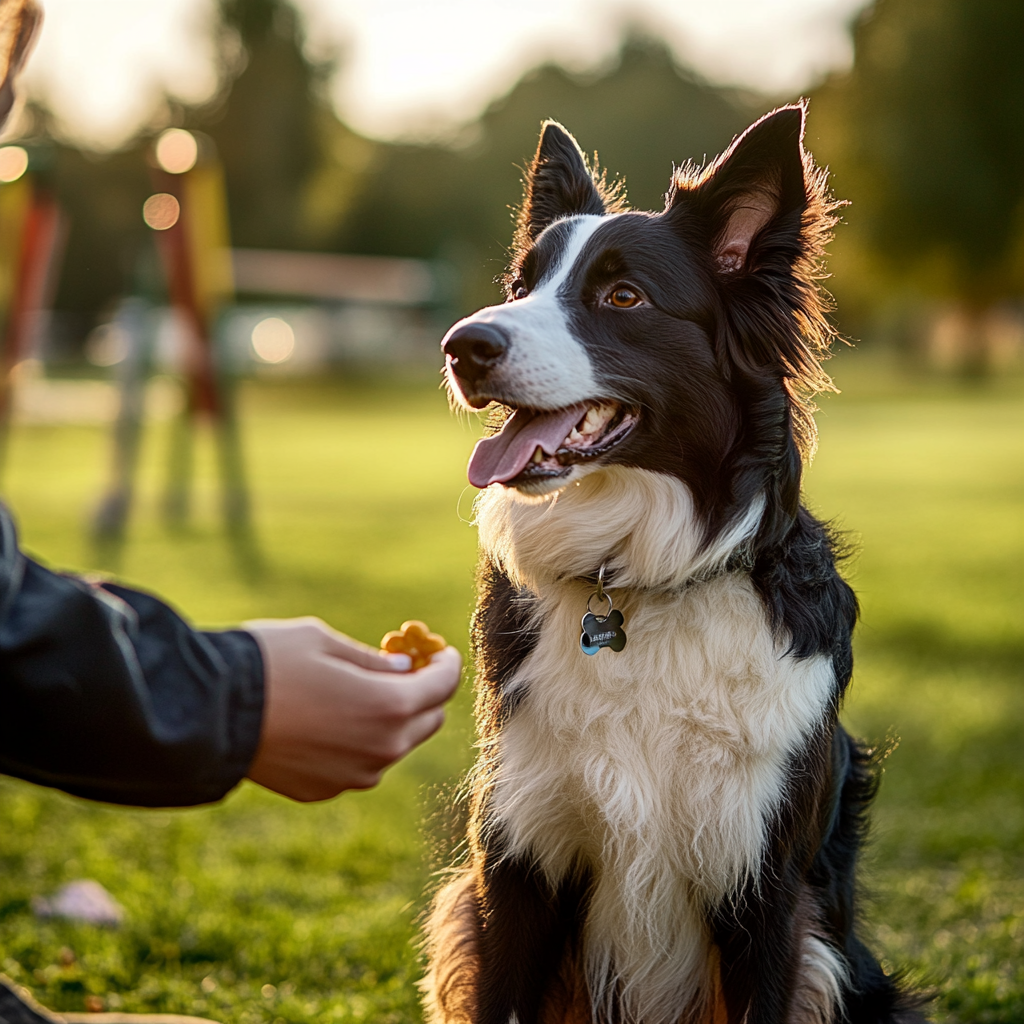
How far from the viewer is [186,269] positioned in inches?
380

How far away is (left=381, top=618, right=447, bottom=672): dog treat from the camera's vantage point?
196 cm

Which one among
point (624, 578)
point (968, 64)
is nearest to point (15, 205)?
point (624, 578)

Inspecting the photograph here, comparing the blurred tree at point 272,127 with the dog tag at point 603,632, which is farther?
the blurred tree at point 272,127

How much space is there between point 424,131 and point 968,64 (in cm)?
4571

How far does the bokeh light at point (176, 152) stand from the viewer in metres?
9.33

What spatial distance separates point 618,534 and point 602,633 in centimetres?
23

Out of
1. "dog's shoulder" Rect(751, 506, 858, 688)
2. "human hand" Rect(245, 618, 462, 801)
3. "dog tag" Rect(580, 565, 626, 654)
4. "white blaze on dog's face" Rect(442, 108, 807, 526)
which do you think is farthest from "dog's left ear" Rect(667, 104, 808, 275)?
"human hand" Rect(245, 618, 462, 801)

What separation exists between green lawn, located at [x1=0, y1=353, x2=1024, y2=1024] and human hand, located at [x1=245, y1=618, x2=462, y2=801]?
130 centimetres

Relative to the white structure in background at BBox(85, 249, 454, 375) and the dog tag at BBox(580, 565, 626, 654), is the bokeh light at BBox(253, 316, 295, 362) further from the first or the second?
the dog tag at BBox(580, 565, 626, 654)

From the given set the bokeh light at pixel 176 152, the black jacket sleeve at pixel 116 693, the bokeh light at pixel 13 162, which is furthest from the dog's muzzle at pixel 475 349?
the bokeh light at pixel 13 162

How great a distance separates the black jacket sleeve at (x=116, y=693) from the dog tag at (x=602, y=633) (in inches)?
36.6

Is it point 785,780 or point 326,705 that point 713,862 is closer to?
point 785,780

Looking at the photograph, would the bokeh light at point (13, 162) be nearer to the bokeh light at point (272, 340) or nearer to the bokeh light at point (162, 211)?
the bokeh light at point (162, 211)

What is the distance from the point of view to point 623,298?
8.07 ft
